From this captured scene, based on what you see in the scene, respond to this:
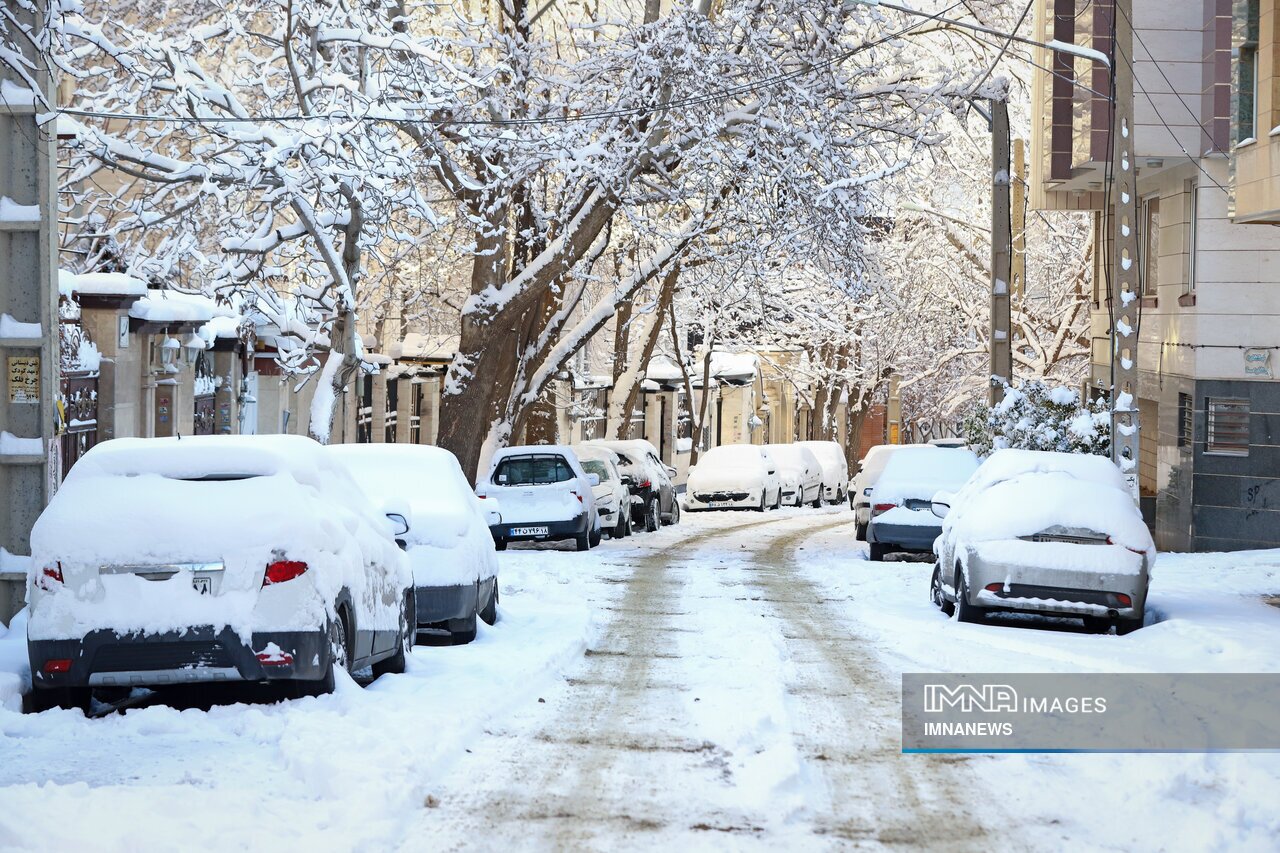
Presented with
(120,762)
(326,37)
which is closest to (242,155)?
(326,37)

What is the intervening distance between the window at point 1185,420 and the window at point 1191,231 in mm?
1793

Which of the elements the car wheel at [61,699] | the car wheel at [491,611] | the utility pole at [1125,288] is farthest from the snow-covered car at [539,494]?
the car wheel at [61,699]

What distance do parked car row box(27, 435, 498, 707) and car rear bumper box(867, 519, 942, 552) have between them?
13788mm

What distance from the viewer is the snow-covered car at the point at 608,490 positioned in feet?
91.9

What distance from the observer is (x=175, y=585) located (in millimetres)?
8922

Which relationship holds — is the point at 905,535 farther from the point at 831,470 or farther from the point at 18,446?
the point at 831,470

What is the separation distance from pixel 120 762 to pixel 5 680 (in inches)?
78.8

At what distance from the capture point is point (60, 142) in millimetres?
18734

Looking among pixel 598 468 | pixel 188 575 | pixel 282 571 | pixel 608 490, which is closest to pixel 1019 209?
pixel 598 468

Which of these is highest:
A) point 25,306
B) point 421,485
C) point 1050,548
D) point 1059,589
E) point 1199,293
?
point 1199,293

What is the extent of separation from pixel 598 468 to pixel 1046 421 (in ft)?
24.7

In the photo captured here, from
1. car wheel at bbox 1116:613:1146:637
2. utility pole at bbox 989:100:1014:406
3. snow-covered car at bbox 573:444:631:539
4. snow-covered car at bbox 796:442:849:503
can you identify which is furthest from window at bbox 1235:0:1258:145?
snow-covered car at bbox 796:442:849:503

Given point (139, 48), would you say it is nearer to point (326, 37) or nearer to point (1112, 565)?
point (326, 37)

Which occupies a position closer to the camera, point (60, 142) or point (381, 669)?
point (381, 669)
